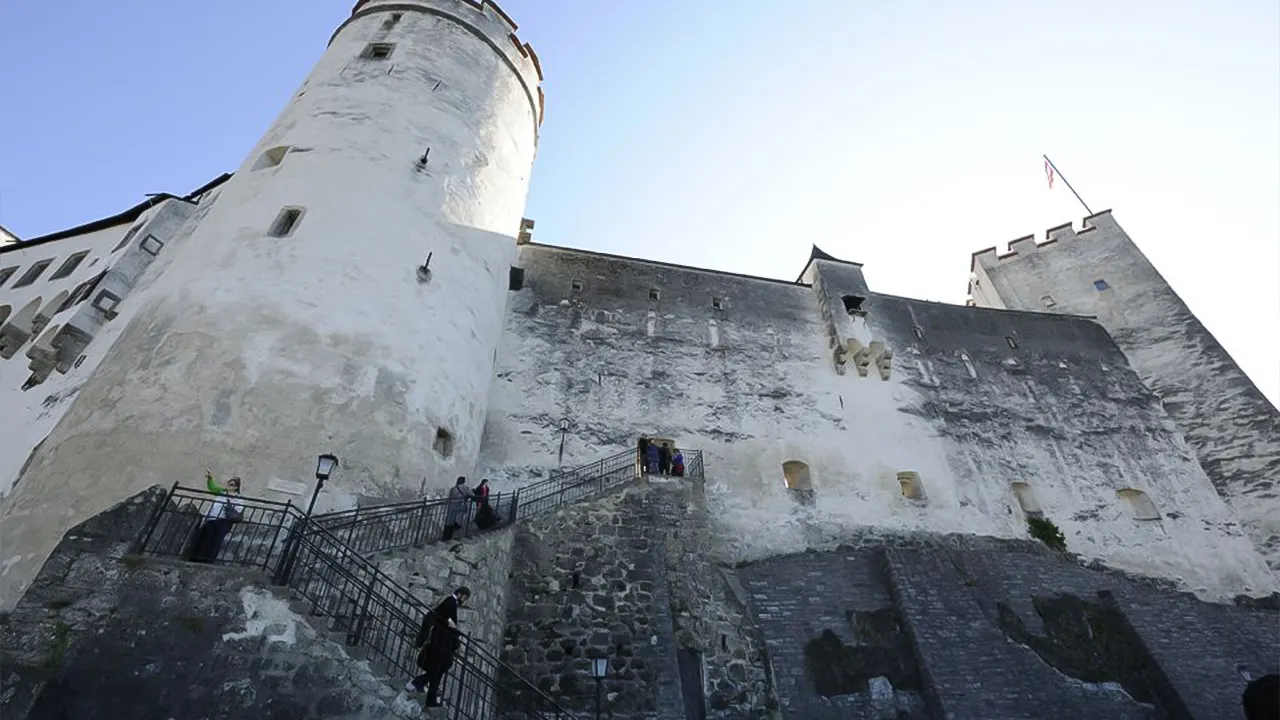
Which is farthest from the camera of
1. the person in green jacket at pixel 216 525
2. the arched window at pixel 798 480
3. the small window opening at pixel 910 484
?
the small window opening at pixel 910 484

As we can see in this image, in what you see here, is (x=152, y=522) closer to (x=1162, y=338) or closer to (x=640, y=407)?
(x=640, y=407)

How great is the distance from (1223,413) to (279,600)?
73.0 ft

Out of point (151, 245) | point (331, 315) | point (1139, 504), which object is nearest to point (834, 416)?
point (1139, 504)

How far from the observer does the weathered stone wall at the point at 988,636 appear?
11.4 m

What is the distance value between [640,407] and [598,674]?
6.97 meters

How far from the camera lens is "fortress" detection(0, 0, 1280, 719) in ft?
31.1

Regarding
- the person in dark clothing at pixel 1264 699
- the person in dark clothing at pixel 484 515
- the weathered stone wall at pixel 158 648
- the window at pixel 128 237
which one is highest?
the window at pixel 128 237

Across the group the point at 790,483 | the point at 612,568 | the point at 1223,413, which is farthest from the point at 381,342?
the point at 1223,413

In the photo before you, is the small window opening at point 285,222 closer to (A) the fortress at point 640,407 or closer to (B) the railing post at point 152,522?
(A) the fortress at point 640,407

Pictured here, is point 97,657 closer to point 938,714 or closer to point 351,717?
point 351,717

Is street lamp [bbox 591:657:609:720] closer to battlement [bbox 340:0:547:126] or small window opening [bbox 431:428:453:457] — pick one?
small window opening [bbox 431:428:453:457]

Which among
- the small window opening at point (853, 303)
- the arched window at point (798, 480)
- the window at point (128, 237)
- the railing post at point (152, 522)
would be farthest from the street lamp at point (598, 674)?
the window at point (128, 237)

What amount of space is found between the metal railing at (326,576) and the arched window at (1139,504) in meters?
15.2

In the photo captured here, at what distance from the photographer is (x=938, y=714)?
11.0 metres
